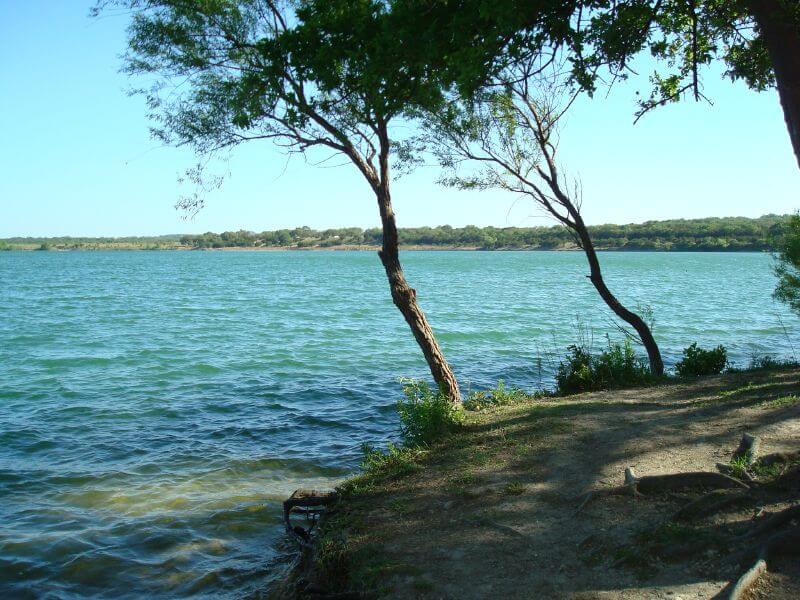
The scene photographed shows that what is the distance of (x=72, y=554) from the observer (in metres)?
8.73

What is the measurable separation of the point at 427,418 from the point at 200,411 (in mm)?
7921

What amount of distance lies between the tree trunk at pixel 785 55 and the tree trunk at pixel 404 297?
23.0 ft

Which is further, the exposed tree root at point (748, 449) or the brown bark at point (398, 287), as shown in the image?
the brown bark at point (398, 287)

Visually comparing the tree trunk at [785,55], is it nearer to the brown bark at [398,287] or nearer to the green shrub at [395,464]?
the green shrub at [395,464]

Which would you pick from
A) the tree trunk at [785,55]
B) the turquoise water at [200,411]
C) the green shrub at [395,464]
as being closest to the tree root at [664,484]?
the green shrub at [395,464]

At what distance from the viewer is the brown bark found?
1241 cm

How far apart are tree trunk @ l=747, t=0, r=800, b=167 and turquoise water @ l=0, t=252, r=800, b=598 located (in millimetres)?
7437

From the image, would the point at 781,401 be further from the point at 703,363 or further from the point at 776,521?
the point at 703,363

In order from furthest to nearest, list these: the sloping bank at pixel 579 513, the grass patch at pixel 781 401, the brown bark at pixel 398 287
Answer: the brown bark at pixel 398 287
the grass patch at pixel 781 401
the sloping bank at pixel 579 513

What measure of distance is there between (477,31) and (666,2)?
4727 mm

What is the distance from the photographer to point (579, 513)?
6844 millimetres

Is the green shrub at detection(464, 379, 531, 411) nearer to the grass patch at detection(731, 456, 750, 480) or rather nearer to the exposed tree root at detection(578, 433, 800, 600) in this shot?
the exposed tree root at detection(578, 433, 800, 600)

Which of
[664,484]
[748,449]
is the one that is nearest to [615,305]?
[748,449]

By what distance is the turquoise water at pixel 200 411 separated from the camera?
8727mm
